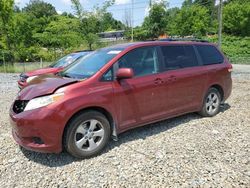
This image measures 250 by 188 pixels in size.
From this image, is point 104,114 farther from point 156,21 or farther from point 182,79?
point 156,21

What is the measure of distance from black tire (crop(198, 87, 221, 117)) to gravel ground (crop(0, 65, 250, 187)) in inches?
23.9

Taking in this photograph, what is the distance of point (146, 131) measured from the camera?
5.09 metres

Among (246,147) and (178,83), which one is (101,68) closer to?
(178,83)

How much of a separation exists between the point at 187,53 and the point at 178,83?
2.59 feet

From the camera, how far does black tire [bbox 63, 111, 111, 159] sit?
3.82 metres

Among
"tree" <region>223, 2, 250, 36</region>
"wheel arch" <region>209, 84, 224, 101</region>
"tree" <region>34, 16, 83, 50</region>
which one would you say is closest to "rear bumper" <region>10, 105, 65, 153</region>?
"wheel arch" <region>209, 84, 224, 101</region>

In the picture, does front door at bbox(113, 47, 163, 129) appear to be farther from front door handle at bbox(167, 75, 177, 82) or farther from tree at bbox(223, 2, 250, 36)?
tree at bbox(223, 2, 250, 36)

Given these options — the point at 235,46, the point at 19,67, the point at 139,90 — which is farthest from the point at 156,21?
the point at 139,90

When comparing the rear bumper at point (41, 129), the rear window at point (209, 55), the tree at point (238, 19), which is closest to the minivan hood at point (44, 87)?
the rear bumper at point (41, 129)

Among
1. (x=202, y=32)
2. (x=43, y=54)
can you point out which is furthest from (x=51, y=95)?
(x=202, y=32)

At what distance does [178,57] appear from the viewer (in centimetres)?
525

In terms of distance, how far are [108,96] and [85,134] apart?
69cm

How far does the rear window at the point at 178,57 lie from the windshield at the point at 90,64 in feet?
3.28

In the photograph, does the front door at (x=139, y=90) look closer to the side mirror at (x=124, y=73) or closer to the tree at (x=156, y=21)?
Result: the side mirror at (x=124, y=73)
